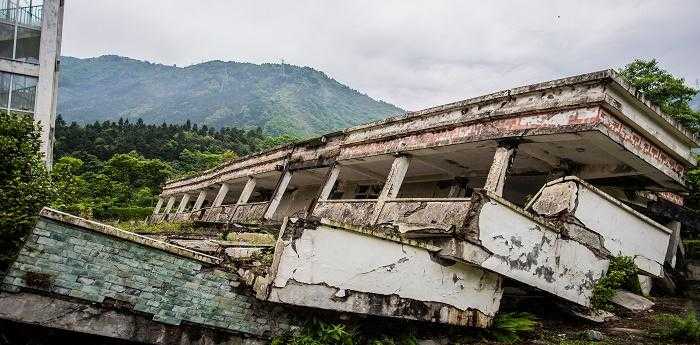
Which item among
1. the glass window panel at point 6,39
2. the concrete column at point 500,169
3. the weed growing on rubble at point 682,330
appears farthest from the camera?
the glass window panel at point 6,39

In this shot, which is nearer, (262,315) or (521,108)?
(262,315)

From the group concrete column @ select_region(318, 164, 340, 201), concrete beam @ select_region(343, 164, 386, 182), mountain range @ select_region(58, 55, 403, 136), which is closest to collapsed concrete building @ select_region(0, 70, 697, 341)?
concrete column @ select_region(318, 164, 340, 201)

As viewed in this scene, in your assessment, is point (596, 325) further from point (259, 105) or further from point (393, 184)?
point (259, 105)

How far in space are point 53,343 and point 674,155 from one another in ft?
34.1

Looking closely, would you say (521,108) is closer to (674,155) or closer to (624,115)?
(624,115)

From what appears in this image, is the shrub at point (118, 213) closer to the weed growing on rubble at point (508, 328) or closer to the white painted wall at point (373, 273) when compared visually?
the white painted wall at point (373, 273)

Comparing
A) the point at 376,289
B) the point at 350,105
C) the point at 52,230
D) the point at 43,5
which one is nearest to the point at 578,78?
the point at 376,289

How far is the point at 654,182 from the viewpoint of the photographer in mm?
9172

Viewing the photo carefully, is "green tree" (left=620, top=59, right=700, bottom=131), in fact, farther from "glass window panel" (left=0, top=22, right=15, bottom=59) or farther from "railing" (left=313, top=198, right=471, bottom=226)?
"glass window panel" (left=0, top=22, right=15, bottom=59)

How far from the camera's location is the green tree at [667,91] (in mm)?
14805

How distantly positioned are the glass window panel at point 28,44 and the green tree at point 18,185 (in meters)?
13.9

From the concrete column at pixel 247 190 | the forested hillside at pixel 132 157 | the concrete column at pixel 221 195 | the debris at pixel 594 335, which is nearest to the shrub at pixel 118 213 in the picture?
the forested hillside at pixel 132 157

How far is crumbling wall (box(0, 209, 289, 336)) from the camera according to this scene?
4.63 m

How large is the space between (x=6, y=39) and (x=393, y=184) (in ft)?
58.7
